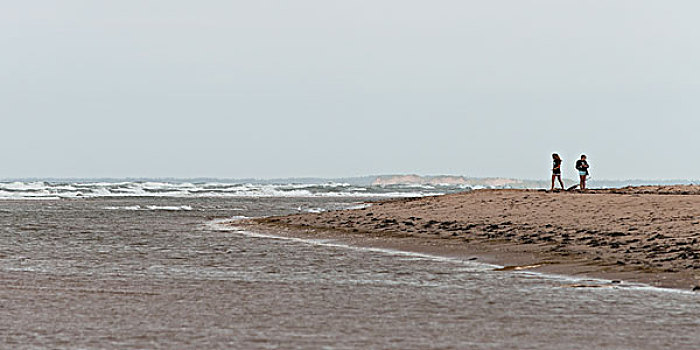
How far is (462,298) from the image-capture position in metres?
10.7

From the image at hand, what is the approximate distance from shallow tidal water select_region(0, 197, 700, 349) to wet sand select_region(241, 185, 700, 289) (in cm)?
132

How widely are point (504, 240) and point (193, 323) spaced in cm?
1086

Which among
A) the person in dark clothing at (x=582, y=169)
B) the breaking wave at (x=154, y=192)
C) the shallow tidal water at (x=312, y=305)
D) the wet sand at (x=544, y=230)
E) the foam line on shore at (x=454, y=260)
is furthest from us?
the breaking wave at (x=154, y=192)

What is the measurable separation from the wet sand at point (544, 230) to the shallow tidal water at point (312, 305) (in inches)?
51.9

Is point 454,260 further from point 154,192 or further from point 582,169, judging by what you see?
point 154,192

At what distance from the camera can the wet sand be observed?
45.5 ft

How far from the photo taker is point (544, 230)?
19.4 metres

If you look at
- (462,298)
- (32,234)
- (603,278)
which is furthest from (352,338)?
(32,234)

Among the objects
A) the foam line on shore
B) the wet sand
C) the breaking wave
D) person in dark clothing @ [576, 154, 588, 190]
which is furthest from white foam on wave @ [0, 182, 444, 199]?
the foam line on shore

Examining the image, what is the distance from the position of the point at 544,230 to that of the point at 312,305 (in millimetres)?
10369

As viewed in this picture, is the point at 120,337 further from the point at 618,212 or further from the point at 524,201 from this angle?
the point at 524,201

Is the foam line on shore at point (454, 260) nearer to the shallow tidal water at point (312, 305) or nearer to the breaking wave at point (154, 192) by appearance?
the shallow tidal water at point (312, 305)

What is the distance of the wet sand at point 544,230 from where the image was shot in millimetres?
13875

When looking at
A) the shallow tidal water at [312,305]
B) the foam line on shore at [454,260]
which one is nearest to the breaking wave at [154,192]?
the foam line on shore at [454,260]
